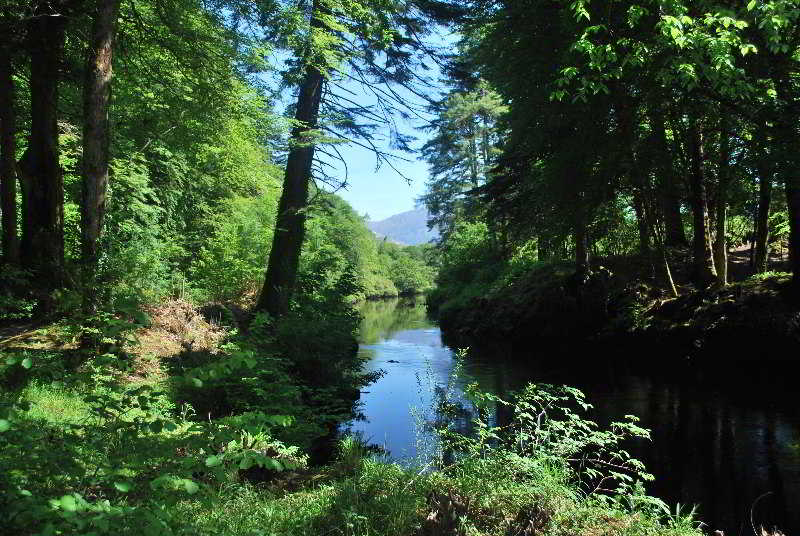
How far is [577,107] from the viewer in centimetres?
1188

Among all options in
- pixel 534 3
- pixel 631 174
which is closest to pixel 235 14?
pixel 534 3

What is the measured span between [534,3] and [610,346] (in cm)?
957

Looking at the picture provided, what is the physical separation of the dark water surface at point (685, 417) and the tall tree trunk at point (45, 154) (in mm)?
6088

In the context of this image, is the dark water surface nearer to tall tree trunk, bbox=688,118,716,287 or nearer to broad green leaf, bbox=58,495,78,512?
tall tree trunk, bbox=688,118,716,287

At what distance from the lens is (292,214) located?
1196 centimetres

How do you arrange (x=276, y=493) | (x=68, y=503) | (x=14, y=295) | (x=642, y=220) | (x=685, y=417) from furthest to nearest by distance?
(x=642, y=220), (x=685, y=417), (x=14, y=295), (x=276, y=493), (x=68, y=503)

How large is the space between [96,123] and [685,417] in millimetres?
10254

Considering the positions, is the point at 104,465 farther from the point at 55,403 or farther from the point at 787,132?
the point at 787,132

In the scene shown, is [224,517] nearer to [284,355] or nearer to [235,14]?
[284,355]

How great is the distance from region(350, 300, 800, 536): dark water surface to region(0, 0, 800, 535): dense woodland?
60cm

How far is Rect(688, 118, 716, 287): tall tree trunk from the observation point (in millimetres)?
12367

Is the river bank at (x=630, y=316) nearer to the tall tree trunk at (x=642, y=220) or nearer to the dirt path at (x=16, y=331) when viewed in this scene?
the tall tree trunk at (x=642, y=220)

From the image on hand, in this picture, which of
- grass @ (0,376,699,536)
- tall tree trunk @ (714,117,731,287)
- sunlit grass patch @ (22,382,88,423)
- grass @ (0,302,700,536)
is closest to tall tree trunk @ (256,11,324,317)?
sunlit grass patch @ (22,382,88,423)

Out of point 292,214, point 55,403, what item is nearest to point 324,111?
point 292,214
